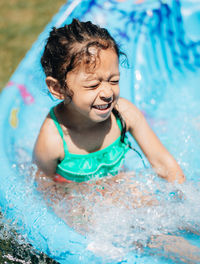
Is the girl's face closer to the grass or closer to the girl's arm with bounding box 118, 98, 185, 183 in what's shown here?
the girl's arm with bounding box 118, 98, 185, 183

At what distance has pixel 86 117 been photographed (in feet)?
5.87

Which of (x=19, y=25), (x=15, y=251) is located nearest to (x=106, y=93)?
(x=15, y=251)

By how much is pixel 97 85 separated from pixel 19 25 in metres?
2.59

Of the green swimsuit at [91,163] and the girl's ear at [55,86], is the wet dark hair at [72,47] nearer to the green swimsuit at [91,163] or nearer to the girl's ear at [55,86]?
the girl's ear at [55,86]

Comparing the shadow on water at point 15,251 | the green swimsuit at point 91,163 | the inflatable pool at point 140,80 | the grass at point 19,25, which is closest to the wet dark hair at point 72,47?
the green swimsuit at point 91,163

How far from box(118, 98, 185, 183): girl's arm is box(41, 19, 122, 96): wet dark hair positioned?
0.34 meters

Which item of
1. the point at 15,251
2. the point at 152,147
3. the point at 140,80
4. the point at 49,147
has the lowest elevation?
the point at 15,251

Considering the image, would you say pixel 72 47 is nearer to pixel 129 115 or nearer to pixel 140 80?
pixel 129 115

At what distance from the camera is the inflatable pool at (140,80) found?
7.20 ft

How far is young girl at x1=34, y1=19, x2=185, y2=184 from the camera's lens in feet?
5.18

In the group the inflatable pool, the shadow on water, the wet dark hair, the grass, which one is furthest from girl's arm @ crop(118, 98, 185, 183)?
the grass

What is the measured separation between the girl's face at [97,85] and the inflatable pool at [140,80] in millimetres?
434

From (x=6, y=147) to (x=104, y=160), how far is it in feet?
1.73

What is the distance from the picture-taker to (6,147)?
81.3 inches
